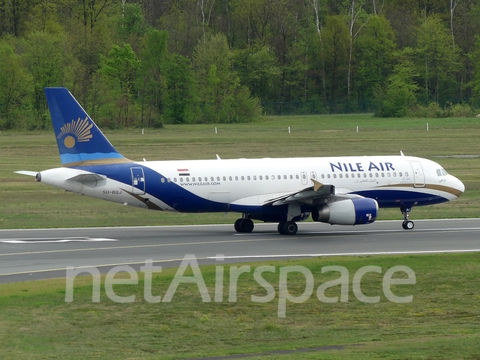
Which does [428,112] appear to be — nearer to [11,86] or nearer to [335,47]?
[335,47]

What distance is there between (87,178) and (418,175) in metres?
13.7

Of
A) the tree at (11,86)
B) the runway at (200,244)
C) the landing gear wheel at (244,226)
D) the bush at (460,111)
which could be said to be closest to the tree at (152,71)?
the tree at (11,86)

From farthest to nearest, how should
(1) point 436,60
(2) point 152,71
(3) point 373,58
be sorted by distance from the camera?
(3) point 373,58 → (1) point 436,60 → (2) point 152,71

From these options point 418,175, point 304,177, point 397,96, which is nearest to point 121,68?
point 397,96

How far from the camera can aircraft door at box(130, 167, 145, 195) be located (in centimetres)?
3200

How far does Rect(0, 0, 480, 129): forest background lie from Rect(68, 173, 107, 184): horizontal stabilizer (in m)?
58.8

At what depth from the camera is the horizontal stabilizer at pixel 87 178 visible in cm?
3139

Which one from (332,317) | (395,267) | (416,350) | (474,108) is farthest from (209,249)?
(474,108)

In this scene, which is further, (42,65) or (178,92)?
(178,92)

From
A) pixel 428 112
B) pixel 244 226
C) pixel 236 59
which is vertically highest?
pixel 236 59

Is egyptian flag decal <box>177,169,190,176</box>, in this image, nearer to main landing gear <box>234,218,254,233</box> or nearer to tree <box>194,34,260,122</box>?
main landing gear <box>234,218,254,233</box>

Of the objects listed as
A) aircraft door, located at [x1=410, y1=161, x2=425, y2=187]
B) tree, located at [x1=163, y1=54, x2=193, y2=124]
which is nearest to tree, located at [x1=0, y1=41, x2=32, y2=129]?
tree, located at [x1=163, y1=54, x2=193, y2=124]

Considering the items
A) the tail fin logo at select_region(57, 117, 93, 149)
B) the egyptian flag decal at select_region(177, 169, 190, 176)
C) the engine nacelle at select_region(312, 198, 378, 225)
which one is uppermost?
the tail fin logo at select_region(57, 117, 93, 149)

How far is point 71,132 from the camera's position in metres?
31.8
